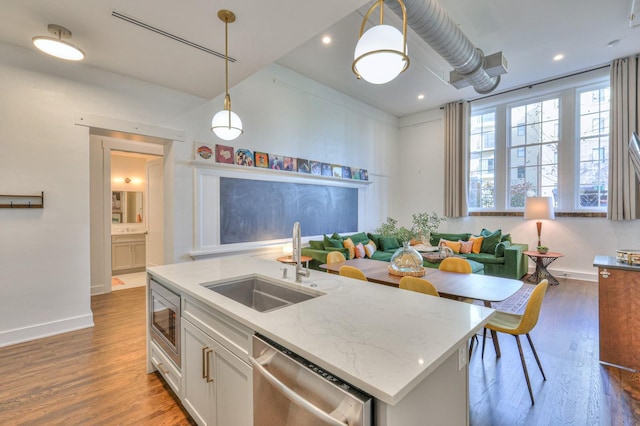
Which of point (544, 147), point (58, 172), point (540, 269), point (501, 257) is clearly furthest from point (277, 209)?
point (544, 147)

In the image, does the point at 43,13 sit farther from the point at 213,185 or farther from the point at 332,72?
the point at 332,72

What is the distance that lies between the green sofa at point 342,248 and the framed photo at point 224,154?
200cm

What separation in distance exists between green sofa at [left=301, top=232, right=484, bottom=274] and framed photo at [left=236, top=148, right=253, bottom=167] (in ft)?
5.89

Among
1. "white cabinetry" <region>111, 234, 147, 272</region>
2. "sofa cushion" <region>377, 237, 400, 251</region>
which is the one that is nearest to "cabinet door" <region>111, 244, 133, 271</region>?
"white cabinetry" <region>111, 234, 147, 272</region>

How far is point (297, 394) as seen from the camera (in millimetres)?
990

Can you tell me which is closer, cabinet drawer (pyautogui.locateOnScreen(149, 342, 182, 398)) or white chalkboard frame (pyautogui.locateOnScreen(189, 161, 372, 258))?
cabinet drawer (pyautogui.locateOnScreen(149, 342, 182, 398))

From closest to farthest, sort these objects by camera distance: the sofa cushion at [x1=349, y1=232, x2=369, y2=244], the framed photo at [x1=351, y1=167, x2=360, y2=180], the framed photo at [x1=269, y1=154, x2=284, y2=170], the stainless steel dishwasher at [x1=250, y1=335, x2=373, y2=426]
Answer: the stainless steel dishwasher at [x1=250, y1=335, x2=373, y2=426], the framed photo at [x1=269, y1=154, x2=284, y2=170], the sofa cushion at [x1=349, y1=232, x2=369, y2=244], the framed photo at [x1=351, y1=167, x2=360, y2=180]

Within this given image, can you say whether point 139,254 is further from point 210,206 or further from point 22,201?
point 22,201

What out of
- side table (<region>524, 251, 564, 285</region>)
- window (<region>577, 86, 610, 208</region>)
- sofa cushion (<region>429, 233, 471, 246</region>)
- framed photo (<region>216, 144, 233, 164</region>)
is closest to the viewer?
framed photo (<region>216, 144, 233, 164</region>)

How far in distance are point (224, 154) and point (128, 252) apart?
3.47 metres

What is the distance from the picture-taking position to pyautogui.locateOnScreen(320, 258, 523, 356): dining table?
2164 millimetres

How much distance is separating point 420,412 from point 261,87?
16.6 ft

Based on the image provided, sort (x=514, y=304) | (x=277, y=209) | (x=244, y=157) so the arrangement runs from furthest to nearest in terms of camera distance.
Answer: (x=277, y=209)
(x=244, y=157)
(x=514, y=304)

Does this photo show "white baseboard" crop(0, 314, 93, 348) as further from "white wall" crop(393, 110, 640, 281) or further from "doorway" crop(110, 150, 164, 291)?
"white wall" crop(393, 110, 640, 281)
